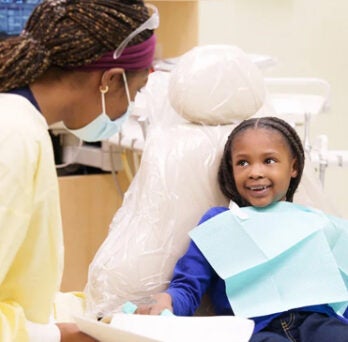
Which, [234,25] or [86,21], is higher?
[86,21]

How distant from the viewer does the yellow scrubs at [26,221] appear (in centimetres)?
106

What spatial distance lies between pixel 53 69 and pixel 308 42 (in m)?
2.18

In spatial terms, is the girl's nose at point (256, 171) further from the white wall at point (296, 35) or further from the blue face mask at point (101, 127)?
the white wall at point (296, 35)

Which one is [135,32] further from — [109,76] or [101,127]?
[101,127]

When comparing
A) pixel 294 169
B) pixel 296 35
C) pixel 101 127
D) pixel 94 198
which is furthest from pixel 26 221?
pixel 296 35

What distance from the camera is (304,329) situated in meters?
1.53

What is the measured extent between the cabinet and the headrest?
3.01 feet

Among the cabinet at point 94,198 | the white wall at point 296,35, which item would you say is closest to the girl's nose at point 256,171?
the cabinet at point 94,198

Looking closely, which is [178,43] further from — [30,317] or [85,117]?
[30,317]

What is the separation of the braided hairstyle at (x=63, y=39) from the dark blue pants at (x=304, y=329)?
75 cm

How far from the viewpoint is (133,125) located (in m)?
2.40

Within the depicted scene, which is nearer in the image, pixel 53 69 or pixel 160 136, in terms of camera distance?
pixel 53 69

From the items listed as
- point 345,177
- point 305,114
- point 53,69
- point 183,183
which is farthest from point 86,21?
point 345,177

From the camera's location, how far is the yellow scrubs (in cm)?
106
